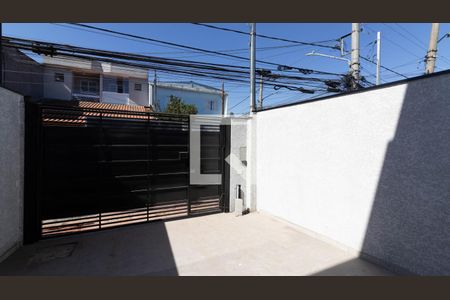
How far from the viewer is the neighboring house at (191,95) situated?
1984cm

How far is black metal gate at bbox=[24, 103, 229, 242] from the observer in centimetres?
409

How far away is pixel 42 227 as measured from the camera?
4246 mm

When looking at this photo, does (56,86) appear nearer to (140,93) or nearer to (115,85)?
(115,85)

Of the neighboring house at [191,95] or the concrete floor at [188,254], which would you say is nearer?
the concrete floor at [188,254]

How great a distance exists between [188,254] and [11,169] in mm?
3079

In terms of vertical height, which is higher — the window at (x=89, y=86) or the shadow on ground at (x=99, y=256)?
the window at (x=89, y=86)

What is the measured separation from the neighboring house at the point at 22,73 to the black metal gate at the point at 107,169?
44.2ft

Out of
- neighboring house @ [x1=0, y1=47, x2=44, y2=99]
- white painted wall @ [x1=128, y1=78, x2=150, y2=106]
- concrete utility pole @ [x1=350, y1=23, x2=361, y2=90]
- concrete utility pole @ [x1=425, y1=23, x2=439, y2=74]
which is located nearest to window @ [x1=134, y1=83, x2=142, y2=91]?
white painted wall @ [x1=128, y1=78, x2=150, y2=106]

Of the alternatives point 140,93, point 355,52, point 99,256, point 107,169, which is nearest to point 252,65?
point 107,169

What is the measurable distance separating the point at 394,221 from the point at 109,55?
708 cm

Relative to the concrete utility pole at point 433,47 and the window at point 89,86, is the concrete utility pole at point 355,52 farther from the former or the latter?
the window at point 89,86

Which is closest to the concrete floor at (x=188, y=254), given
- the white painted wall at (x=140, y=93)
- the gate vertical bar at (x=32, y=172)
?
the gate vertical bar at (x=32, y=172)

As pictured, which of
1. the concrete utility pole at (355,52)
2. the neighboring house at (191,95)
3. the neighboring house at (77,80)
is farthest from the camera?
the neighboring house at (191,95)

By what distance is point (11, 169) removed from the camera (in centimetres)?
354
